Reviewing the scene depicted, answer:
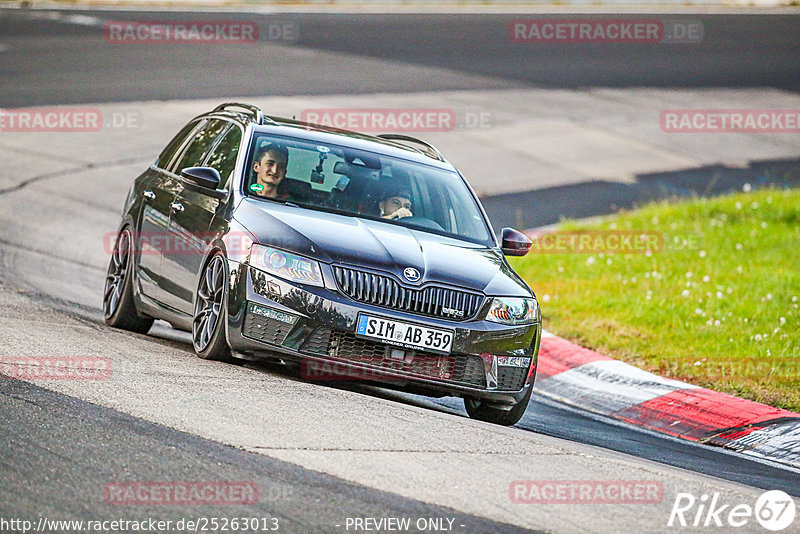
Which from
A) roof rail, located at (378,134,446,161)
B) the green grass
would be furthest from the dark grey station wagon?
the green grass

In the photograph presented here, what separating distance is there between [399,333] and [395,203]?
5.17 ft

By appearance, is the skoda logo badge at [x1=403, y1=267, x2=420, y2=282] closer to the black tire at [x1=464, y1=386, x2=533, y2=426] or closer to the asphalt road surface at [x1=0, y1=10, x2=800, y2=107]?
the black tire at [x1=464, y1=386, x2=533, y2=426]

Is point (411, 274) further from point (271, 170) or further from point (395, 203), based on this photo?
point (271, 170)

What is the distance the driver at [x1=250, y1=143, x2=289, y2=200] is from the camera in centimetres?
888

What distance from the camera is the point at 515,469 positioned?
21.1 ft

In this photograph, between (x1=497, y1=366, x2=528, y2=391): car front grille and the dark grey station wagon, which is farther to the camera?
(x1=497, y1=366, x2=528, y2=391): car front grille

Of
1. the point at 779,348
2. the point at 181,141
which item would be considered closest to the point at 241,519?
the point at 181,141

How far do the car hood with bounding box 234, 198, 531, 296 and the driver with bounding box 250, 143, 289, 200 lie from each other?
7.3 inches

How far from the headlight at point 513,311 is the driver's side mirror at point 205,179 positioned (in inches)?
81.1

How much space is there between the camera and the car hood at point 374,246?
795cm

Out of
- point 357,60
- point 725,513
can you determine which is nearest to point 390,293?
point 725,513

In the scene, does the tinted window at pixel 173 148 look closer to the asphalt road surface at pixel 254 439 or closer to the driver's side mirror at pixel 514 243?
the asphalt road surface at pixel 254 439

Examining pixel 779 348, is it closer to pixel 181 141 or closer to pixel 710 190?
pixel 181 141

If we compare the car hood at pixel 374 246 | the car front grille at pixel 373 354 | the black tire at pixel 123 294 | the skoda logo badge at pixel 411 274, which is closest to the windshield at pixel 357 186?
the car hood at pixel 374 246
